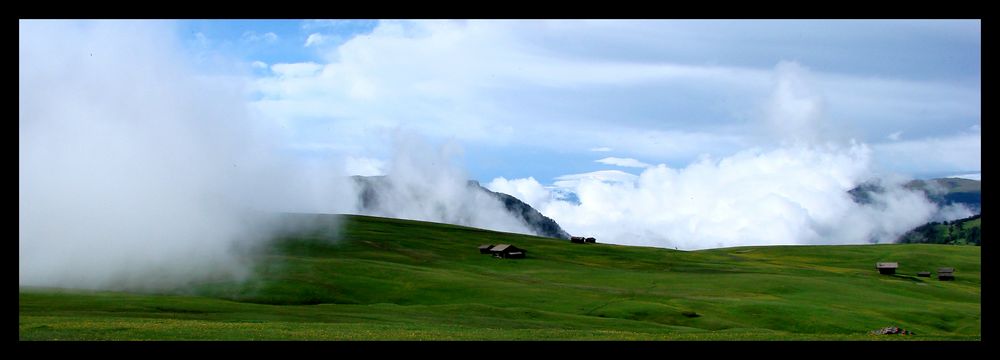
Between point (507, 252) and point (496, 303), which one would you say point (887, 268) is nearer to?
point (507, 252)

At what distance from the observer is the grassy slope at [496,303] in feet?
192

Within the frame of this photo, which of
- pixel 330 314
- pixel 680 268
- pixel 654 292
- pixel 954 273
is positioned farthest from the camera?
pixel 954 273

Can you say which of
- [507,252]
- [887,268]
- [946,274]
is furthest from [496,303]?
[946,274]

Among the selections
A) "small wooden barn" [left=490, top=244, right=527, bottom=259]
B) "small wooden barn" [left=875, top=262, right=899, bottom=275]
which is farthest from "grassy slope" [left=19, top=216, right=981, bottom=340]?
"small wooden barn" [left=490, top=244, right=527, bottom=259]

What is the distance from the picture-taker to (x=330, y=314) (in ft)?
241

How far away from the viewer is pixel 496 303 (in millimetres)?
99938

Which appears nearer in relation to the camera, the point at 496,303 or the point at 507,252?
the point at 496,303

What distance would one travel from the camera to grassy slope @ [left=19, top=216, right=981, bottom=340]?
58.6 meters

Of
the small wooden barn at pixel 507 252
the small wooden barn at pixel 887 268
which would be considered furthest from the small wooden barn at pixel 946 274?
the small wooden barn at pixel 507 252

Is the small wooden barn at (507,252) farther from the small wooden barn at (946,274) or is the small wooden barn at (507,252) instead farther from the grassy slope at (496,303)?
the small wooden barn at (946,274)

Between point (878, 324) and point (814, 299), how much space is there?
903 inches
